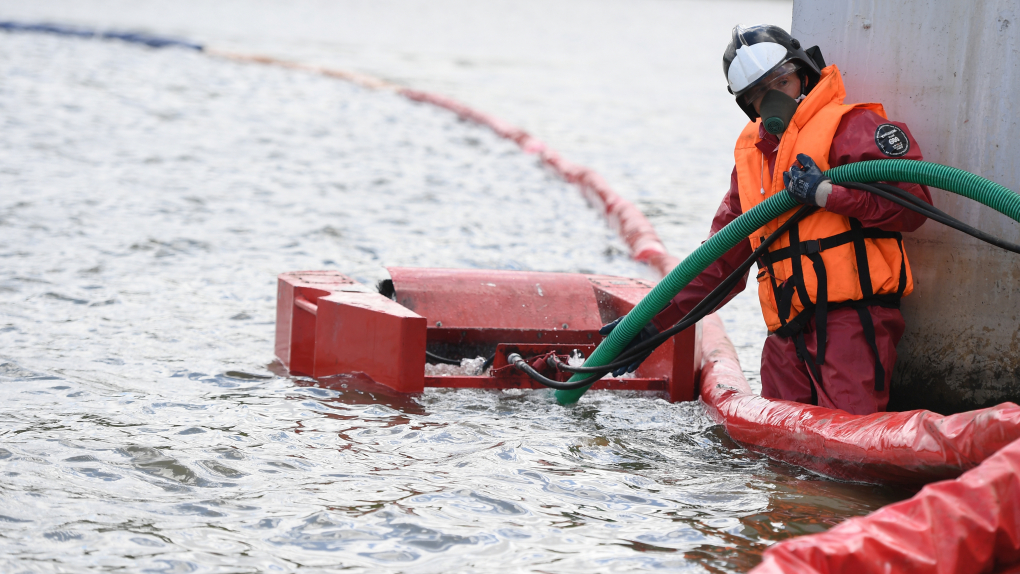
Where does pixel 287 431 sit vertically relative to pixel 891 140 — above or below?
below

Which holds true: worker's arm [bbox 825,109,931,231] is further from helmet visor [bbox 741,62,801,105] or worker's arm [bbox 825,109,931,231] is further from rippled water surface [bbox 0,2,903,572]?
rippled water surface [bbox 0,2,903,572]

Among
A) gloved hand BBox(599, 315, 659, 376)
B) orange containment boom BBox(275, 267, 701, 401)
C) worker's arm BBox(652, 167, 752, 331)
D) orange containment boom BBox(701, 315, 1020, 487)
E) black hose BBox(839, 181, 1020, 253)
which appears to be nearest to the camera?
orange containment boom BBox(701, 315, 1020, 487)

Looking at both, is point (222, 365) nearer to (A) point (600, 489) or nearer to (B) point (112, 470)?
(B) point (112, 470)

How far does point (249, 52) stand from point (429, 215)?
40.9ft

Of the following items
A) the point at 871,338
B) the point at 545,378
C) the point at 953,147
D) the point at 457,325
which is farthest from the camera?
the point at 457,325

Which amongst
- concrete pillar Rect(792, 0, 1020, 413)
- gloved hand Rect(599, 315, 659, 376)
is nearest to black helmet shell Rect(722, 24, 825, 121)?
concrete pillar Rect(792, 0, 1020, 413)

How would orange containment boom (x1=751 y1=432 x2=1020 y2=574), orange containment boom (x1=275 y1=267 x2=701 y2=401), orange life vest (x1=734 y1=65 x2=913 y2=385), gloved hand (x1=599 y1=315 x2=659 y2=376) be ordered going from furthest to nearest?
orange containment boom (x1=275 y1=267 x2=701 y2=401)
gloved hand (x1=599 y1=315 x2=659 y2=376)
orange life vest (x1=734 y1=65 x2=913 y2=385)
orange containment boom (x1=751 y1=432 x2=1020 y2=574)

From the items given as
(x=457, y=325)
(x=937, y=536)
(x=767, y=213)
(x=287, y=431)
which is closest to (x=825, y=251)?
(x=767, y=213)

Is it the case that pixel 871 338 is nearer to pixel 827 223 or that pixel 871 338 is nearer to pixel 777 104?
pixel 827 223

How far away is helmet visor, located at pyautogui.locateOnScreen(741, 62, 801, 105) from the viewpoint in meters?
3.22

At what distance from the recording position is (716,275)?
12.0 ft

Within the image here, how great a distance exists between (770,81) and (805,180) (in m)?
0.39

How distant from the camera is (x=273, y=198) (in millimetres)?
8414

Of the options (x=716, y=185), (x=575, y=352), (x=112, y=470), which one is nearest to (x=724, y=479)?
(x=575, y=352)
